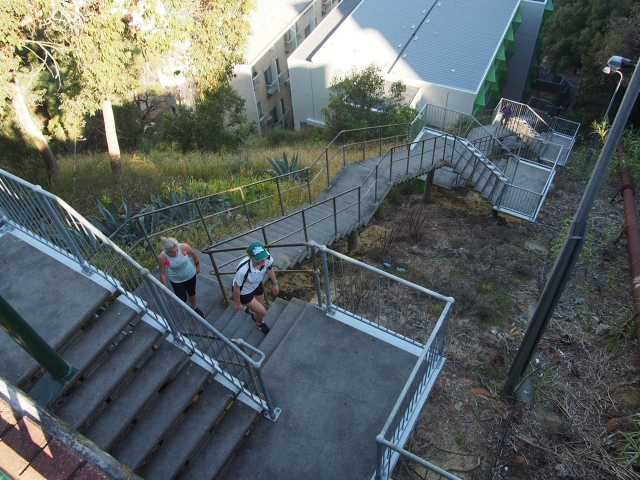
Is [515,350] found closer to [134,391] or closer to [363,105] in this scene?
[134,391]

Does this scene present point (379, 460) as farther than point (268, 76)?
No

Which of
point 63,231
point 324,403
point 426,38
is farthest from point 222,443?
point 426,38

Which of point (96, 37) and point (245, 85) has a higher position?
point (96, 37)

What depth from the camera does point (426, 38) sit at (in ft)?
72.9

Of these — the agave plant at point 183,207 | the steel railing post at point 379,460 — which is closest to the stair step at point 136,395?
the steel railing post at point 379,460

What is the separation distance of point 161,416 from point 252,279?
5.95 ft

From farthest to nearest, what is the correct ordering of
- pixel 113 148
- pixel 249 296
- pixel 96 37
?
pixel 113 148
pixel 96 37
pixel 249 296

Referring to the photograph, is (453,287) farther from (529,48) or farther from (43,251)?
(529,48)

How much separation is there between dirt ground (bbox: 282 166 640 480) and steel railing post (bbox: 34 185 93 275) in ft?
14.8

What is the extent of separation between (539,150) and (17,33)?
53.7 ft

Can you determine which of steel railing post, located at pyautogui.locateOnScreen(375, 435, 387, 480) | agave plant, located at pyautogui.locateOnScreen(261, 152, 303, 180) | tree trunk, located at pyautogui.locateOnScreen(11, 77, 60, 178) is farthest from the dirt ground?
tree trunk, located at pyautogui.locateOnScreen(11, 77, 60, 178)

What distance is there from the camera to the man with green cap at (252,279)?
16.4 feet

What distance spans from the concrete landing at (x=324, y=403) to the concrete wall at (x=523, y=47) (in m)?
26.9

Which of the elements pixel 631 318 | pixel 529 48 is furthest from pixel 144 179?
pixel 529 48
